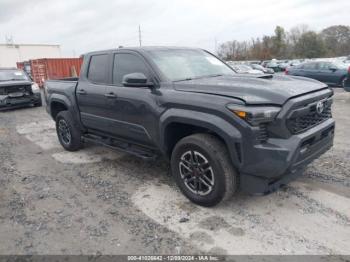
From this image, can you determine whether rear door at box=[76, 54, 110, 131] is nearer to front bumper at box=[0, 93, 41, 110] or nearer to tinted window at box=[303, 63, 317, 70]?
front bumper at box=[0, 93, 41, 110]

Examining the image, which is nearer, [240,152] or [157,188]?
[240,152]

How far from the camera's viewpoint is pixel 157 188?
14.1 feet

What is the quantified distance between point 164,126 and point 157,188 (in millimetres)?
946

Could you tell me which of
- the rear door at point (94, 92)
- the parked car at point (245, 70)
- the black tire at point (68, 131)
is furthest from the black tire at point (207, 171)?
the black tire at point (68, 131)

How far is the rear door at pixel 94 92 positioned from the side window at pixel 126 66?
19cm

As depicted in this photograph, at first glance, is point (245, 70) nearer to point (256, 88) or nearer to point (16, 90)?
point (16, 90)

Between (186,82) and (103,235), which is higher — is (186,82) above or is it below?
above

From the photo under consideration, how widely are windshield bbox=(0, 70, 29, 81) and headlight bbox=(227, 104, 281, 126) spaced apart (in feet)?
38.1

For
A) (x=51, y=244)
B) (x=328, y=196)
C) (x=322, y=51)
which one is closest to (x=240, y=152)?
(x=328, y=196)

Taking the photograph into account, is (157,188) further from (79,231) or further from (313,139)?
(313,139)

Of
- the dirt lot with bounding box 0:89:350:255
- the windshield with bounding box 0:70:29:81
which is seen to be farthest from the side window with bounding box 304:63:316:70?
the windshield with bounding box 0:70:29:81

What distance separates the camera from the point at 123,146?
4.88 metres

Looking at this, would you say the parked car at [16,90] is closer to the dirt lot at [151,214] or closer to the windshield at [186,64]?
the dirt lot at [151,214]

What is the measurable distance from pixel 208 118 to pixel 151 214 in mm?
1257
